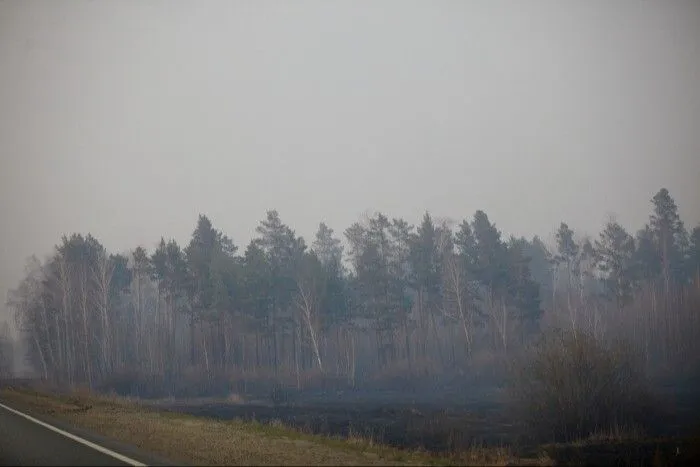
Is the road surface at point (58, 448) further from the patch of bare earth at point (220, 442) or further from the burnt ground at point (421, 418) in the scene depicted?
the burnt ground at point (421, 418)

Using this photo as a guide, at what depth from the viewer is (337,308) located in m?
60.3

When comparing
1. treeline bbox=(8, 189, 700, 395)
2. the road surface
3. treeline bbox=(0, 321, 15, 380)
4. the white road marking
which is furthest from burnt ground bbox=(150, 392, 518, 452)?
treeline bbox=(0, 321, 15, 380)

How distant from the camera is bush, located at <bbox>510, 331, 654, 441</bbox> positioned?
25.1m

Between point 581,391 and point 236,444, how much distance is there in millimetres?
16505

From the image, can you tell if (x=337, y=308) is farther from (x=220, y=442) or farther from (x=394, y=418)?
(x=220, y=442)

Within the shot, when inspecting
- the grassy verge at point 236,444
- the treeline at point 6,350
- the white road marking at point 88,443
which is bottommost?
the treeline at point 6,350

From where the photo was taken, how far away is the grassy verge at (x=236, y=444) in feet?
43.5

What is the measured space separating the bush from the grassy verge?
29.0 feet

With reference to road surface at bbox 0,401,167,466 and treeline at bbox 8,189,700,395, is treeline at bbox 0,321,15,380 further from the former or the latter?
road surface at bbox 0,401,167,466

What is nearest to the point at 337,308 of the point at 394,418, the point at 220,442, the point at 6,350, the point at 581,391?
the point at 394,418

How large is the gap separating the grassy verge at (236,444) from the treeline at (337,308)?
34.2m

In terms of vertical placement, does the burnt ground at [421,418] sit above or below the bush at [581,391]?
below

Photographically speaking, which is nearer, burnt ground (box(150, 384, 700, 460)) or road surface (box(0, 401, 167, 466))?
road surface (box(0, 401, 167, 466))

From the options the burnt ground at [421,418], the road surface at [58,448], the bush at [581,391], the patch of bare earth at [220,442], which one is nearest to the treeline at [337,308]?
the burnt ground at [421,418]
